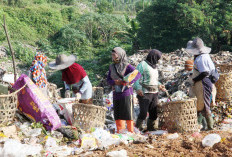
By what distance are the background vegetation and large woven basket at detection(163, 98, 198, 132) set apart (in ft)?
30.0

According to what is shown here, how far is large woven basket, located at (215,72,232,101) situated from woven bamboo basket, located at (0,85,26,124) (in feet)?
11.7

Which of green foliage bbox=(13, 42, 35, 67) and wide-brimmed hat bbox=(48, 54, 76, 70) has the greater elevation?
green foliage bbox=(13, 42, 35, 67)

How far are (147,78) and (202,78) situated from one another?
0.79 meters

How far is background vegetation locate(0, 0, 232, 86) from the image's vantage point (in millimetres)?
13438

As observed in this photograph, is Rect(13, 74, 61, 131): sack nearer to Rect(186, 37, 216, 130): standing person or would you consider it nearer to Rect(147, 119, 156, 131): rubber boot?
Rect(147, 119, 156, 131): rubber boot

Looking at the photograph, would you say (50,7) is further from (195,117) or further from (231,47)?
(195,117)

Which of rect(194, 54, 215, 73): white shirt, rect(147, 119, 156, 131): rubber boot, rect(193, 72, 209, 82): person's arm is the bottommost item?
rect(147, 119, 156, 131): rubber boot

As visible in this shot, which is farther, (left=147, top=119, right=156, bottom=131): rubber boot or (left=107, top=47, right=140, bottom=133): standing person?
(left=147, top=119, right=156, bottom=131): rubber boot

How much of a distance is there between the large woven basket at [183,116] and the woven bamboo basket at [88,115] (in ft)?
3.20

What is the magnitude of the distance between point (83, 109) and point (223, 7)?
11.2 metres

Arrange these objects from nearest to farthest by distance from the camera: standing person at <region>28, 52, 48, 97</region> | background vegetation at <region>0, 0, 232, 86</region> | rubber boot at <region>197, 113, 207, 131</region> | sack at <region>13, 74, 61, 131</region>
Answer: sack at <region>13, 74, 61, 131</region>
rubber boot at <region>197, 113, 207, 131</region>
standing person at <region>28, 52, 48, 97</region>
background vegetation at <region>0, 0, 232, 86</region>

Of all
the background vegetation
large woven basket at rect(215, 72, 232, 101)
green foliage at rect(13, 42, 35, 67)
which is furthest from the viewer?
green foliage at rect(13, 42, 35, 67)

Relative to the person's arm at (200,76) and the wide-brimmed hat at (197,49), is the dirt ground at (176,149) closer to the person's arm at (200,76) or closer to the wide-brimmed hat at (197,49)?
the person's arm at (200,76)

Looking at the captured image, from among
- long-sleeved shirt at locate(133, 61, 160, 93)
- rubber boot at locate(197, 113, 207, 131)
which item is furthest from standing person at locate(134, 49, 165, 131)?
rubber boot at locate(197, 113, 207, 131)
